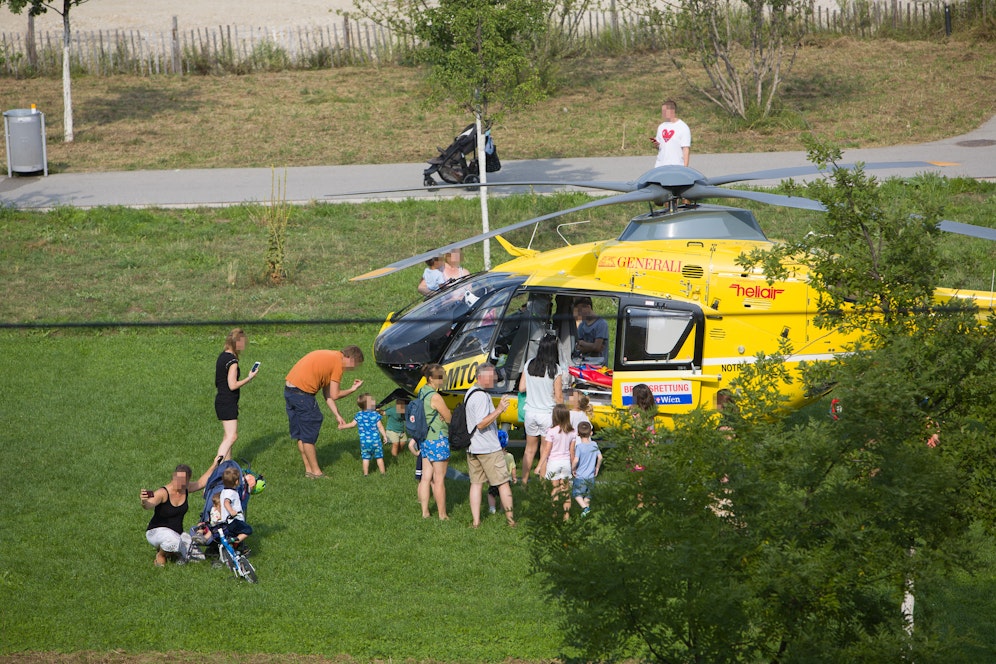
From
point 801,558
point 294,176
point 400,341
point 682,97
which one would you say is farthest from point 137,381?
point 682,97

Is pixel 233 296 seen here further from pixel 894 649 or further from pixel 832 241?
pixel 894 649

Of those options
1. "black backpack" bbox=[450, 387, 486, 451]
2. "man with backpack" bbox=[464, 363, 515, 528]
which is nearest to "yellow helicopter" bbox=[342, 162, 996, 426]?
"man with backpack" bbox=[464, 363, 515, 528]

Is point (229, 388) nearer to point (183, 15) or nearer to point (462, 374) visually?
point (462, 374)

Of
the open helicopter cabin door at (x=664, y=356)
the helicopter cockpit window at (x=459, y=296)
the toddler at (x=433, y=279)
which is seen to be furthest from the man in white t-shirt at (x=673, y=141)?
the open helicopter cabin door at (x=664, y=356)

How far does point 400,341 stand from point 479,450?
2501mm

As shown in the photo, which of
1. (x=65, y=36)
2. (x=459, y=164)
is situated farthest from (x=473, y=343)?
(x=65, y=36)

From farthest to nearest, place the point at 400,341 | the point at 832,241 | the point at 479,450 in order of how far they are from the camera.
Answer: the point at 400,341, the point at 479,450, the point at 832,241

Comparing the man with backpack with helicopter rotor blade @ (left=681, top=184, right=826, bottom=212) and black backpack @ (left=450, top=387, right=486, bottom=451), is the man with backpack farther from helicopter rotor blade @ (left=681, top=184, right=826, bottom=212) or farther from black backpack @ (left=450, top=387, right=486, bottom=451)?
helicopter rotor blade @ (left=681, top=184, right=826, bottom=212)

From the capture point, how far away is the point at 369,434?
39.9 feet

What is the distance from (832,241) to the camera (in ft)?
22.3

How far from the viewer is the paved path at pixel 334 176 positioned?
73.2 feet

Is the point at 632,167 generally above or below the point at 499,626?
above

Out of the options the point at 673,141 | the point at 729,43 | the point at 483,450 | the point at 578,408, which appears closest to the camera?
the point at 483,450

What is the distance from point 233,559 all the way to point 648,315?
15.7 ft
